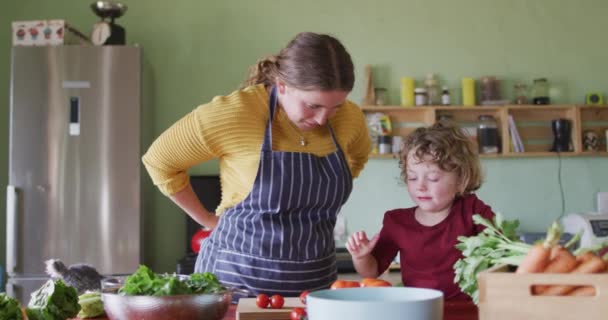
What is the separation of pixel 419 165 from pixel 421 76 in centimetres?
250

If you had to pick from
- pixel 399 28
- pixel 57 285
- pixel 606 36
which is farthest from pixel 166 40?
pixel 57 285

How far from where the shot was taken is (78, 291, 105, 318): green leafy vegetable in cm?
121

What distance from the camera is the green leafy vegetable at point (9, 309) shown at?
1.06 metres

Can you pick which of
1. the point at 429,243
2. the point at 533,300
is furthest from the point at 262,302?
the point at 429,243

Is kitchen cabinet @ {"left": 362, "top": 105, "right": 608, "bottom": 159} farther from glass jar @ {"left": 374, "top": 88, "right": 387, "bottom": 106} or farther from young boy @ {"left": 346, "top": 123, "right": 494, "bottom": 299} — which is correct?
young boy @ {"left": 346, "top": 123, "right": 494, "bottom": 299}

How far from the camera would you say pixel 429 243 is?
177 cm

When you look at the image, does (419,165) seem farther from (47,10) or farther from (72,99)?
(47,10)

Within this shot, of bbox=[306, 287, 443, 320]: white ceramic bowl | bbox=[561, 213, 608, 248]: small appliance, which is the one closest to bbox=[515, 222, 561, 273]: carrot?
bbox=[306, 287, 443, 320]: white ceramic bowl

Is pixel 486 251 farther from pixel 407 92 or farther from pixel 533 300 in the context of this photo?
pixel 407 92

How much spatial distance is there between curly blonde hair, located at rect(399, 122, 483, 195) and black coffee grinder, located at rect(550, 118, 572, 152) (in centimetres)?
244

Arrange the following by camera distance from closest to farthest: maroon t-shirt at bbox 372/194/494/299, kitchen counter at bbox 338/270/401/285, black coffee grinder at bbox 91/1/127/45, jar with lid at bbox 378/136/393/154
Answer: maroon t-shirt at bbox 372/194/494/299, kitchen counter at bbox 338/270/401/285, black coffee grinder at bbox 91/1/127/45, jar with lid at bbox 378/136/393/154

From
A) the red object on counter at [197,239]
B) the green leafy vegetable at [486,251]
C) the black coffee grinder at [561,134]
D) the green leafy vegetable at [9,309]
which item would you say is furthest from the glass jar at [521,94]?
the green leafy vegetable at [9,309]

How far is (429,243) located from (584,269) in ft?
2.92

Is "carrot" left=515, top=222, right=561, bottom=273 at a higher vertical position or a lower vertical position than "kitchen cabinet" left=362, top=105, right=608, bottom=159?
lower
